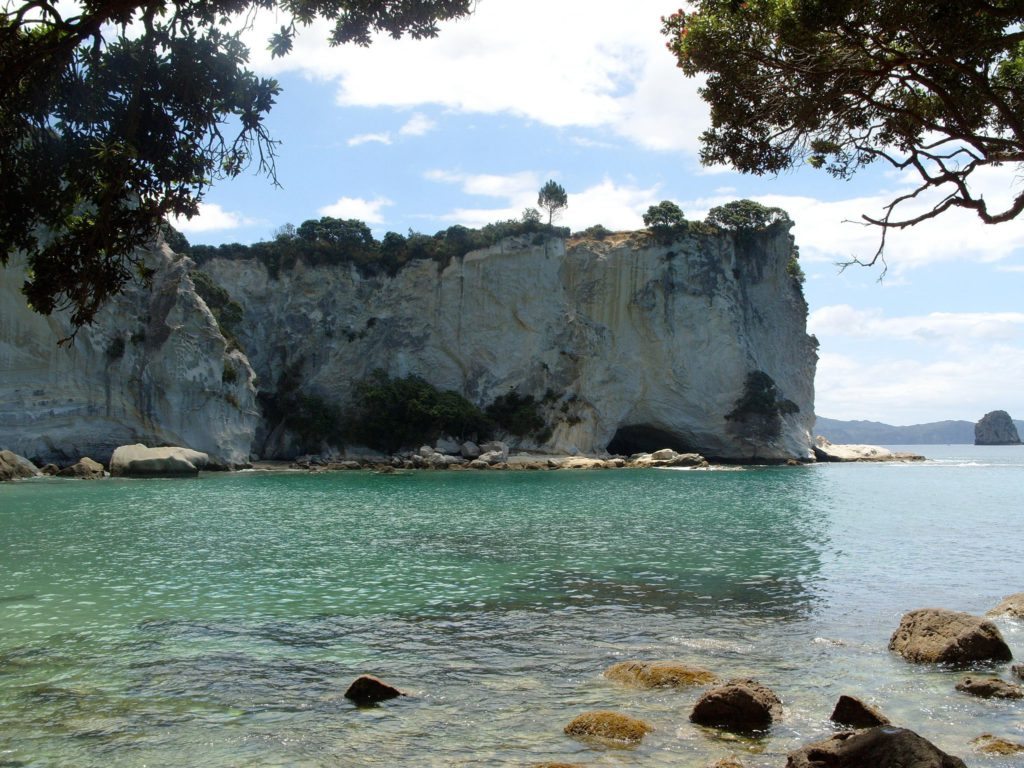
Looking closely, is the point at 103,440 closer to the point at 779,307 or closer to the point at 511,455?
the point at 511,455

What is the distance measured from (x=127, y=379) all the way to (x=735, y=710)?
46.9 metres

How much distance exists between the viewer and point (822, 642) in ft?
35.5

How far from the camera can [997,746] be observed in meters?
6.81

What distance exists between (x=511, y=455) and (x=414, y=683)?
2060 inches

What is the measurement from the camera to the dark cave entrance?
228 feet

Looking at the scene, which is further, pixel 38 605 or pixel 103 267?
pixel 38 605

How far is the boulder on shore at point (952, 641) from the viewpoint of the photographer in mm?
9742

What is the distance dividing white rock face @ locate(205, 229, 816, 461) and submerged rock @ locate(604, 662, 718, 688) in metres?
54.3

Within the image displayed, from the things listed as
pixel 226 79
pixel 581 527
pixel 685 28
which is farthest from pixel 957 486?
pixel 226 79

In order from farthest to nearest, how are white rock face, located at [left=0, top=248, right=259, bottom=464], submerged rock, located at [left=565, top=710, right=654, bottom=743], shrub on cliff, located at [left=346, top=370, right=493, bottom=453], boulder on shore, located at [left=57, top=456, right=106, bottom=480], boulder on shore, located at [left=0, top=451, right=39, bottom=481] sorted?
shrub on cliff, located at [left=346, top=370, right=493, bottom=453]
white rock face, located at [left=0, top=248, right=259, bottom=464]
boulder on shore, located at [left=57, top=456, right=106, bottom=480]
boulder on shore, located at [left=0, top=451, right=39, bottom=481]
submerged rock, located at [left=565, top=710, right=654, bottom=743]

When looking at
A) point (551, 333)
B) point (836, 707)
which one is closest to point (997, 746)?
point (836, 707)

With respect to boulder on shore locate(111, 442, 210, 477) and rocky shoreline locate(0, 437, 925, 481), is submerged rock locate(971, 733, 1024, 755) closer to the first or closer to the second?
rocky shoreline locate(0, 437, 925, 481)

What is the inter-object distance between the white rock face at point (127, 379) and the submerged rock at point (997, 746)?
42593 millimetres

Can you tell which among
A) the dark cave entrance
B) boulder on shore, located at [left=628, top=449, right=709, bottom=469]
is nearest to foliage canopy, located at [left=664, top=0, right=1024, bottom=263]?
boulder on shore, located at [left=628, top=449, right=709, bottom=469]
